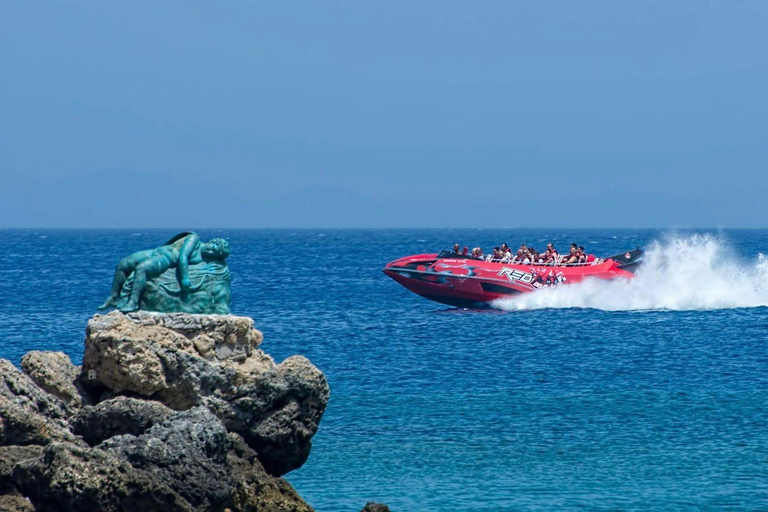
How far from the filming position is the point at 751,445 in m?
Result: 18.1

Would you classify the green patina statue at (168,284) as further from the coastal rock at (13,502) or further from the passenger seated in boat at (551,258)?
the passenger seated in boat at (551,258)

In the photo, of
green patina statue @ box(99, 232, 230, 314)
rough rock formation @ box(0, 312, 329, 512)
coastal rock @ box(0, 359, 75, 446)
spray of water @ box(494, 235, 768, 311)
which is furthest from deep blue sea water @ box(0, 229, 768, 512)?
coastal rock @ box(0, 359, 75, 446)

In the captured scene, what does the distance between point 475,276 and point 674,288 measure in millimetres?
8331

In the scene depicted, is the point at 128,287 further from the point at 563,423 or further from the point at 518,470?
the point at 563,423

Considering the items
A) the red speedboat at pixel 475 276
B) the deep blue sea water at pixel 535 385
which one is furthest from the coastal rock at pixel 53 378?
the red speedboat at pixel 475 276

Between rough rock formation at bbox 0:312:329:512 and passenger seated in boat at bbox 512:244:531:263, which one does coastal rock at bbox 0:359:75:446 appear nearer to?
rough rock formation at bbox 0:312:329:512

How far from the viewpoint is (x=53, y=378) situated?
1256 cm

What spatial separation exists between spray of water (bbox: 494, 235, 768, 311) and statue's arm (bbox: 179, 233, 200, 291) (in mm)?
26615

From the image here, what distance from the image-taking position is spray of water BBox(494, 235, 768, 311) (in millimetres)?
40125

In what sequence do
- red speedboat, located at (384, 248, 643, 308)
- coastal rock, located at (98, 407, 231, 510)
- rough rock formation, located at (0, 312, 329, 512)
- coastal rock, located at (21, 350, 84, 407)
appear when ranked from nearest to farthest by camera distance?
rough rock formation, located at (0, 312, 329, 512) < coastal rock, located at (98, 407, 231, 510) < coastal rock, located at (21, 350, 84, 407) < red speedboat, located at (384, 248, 643, 308)

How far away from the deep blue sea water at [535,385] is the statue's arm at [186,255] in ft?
11.6

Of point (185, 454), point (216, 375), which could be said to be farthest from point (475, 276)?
point (185, 454)

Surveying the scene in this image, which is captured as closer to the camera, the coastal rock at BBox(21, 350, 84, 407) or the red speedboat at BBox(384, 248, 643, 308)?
the coastal rock at BBox(21, 350, 84, 407)

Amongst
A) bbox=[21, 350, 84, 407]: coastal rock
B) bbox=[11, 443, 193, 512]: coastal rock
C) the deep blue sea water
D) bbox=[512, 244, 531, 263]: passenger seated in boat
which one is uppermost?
bbox=[512, 244, 531, 263]: passenger seated in boat
